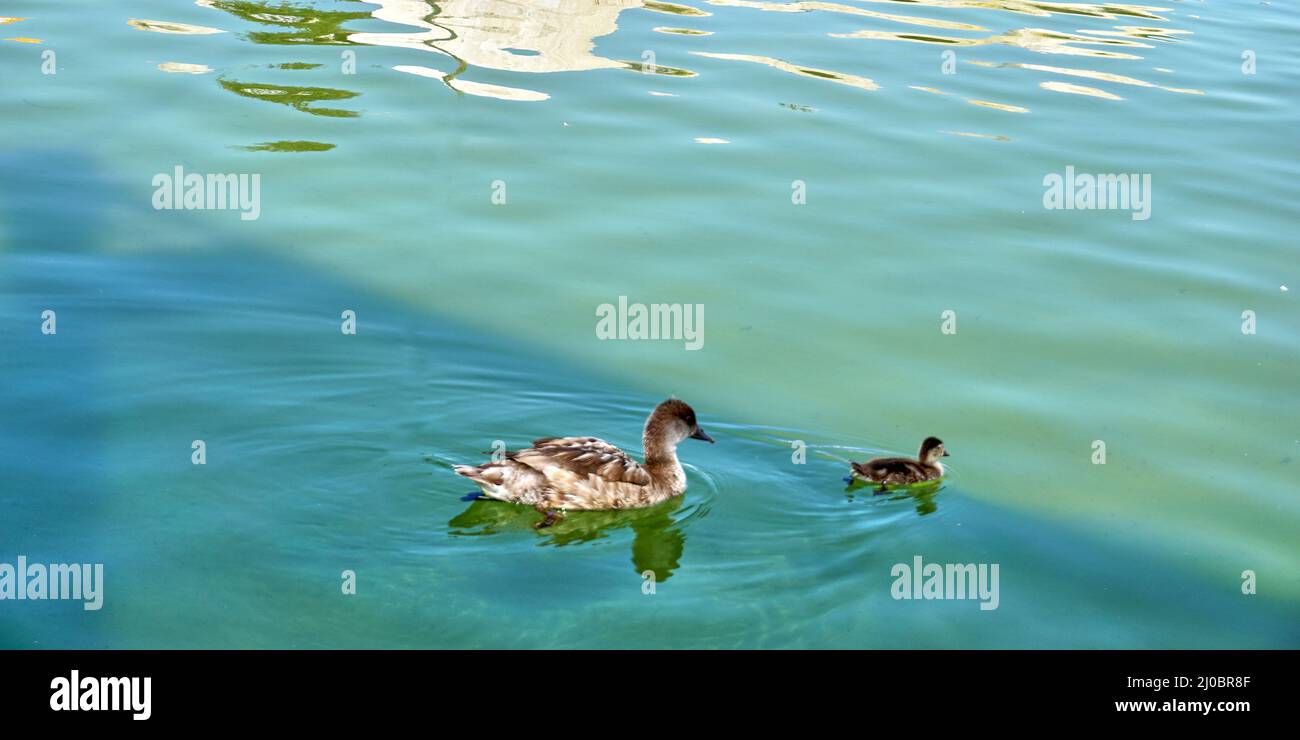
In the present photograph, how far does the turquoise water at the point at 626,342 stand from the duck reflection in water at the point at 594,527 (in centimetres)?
3

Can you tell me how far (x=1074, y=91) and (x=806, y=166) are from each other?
5.08m

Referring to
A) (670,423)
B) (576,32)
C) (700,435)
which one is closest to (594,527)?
(670,423)

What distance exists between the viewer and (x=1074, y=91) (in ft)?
60.5

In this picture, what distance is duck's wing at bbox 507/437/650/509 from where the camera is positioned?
28.2 ft

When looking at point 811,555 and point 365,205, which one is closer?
point 811,555

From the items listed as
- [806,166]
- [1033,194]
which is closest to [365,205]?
[806,166]

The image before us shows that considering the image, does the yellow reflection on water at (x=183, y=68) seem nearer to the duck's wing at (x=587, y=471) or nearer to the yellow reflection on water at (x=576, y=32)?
the yellow reflection on water at (x=576, y=32)

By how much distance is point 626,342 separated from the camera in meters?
11.4

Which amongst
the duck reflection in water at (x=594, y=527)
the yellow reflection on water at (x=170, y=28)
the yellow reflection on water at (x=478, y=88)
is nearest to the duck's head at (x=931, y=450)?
the duck reflection in water at (x=594, y=527)

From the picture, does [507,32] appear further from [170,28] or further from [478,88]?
[170,28]

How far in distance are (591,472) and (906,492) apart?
205 centimetres

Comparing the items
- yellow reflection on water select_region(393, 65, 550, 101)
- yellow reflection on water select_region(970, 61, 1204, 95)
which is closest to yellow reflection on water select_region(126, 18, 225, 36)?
yellow reflection on water select_region(393, 65, 550, 101)

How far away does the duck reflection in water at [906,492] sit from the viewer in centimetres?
916

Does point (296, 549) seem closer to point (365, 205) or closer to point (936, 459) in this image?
point (936, 459)
